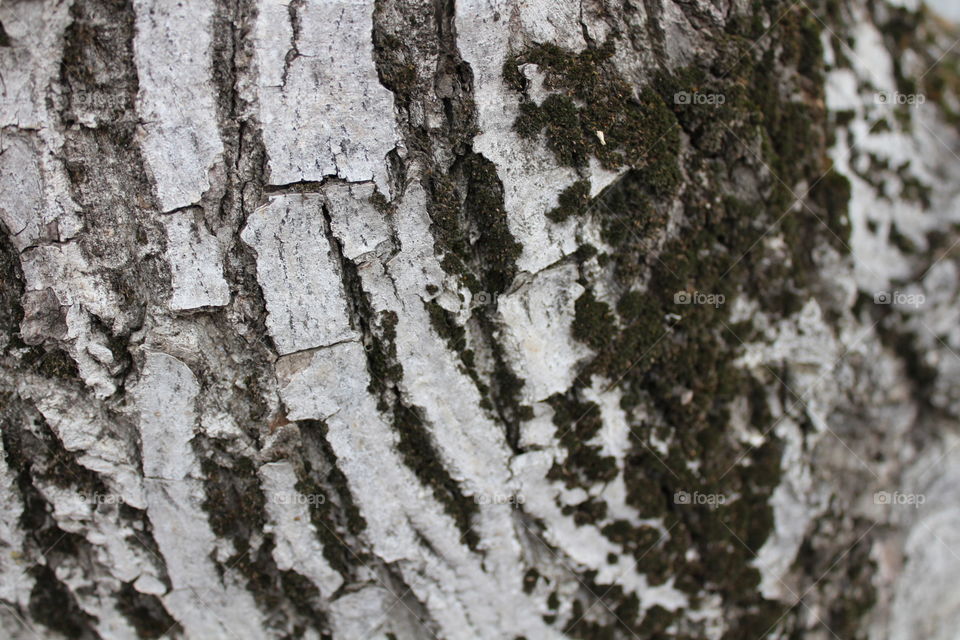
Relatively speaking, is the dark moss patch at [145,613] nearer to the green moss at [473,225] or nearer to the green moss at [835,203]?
the green moss at [473,225]

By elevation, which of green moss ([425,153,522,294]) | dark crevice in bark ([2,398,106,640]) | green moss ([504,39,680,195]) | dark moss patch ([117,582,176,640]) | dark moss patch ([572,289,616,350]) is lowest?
dark moss patch ([117,582,176,640])

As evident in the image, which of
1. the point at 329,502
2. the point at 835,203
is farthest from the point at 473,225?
the point at 835,203

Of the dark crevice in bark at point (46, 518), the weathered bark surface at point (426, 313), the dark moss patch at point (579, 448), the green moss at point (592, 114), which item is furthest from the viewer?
the dark moss patch at point (579, 448)

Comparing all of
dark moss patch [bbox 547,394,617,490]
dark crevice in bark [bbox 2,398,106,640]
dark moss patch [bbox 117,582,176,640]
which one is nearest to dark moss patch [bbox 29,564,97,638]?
dark crevice in bark [bbox 2,398,106,640]

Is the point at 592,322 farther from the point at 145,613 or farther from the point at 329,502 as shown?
the point at 145,613

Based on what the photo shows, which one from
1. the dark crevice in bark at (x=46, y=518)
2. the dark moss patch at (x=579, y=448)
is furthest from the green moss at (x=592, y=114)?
the dark crevice in bark at (x=46, y=518)

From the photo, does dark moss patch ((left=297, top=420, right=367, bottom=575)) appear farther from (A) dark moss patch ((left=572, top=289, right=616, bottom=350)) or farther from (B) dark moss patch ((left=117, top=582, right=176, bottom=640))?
(A) dark moss patch ((left=572, top=289, right=616, bottom=350))

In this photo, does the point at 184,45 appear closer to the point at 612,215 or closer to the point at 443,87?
the point at 443,87

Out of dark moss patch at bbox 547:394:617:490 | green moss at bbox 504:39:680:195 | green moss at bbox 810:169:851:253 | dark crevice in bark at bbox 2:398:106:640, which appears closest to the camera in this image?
green moss at bbox 504:39:680:195
